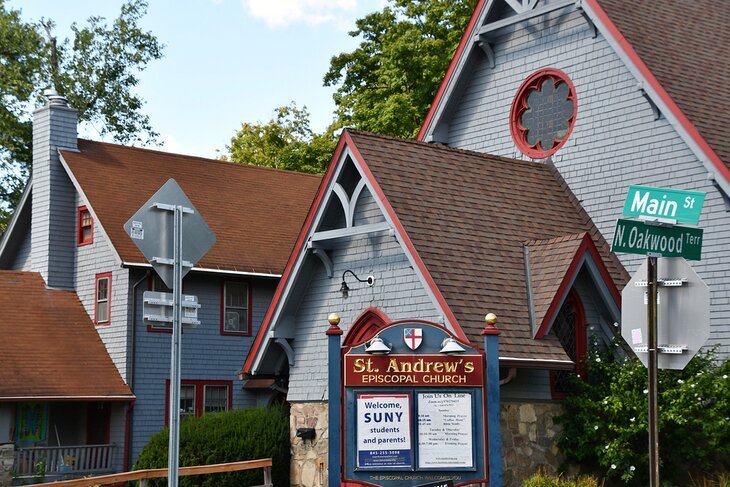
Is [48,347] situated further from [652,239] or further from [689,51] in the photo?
[652,239]

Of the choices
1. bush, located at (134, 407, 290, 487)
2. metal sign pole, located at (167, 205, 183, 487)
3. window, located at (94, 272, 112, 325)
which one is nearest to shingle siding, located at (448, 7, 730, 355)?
bush, located at (134, 407, 290, 487)

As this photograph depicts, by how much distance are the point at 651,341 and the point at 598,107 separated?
48.2 feet

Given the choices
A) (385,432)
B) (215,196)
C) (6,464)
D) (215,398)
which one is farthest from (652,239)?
(215,196)

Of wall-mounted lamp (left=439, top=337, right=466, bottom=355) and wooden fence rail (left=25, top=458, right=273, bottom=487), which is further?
wooden fence rail (left=25, top=458, right=273, bottom=487)

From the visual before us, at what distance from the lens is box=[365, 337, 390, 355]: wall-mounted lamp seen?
13508mm

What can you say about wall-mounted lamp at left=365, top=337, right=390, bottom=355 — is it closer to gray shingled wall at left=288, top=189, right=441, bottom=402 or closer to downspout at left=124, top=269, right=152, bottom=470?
gray shingled wall at left=288, top=189, right=441, bottom=402

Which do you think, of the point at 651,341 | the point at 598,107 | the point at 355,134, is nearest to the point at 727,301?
the point at 598,107

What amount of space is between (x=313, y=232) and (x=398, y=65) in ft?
67.8

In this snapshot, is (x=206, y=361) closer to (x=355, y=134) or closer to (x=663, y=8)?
(x=355, y=134)


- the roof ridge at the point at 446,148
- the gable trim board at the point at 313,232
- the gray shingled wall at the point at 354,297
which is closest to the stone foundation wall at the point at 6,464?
the gable trim board at the point at 313,232

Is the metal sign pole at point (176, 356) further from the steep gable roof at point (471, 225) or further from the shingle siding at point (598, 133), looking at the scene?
the shingle siding at point (598, 133)

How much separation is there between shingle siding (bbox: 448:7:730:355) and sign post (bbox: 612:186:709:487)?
1142 cm

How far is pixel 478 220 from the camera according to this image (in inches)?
790

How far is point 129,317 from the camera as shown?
99.4 feet
